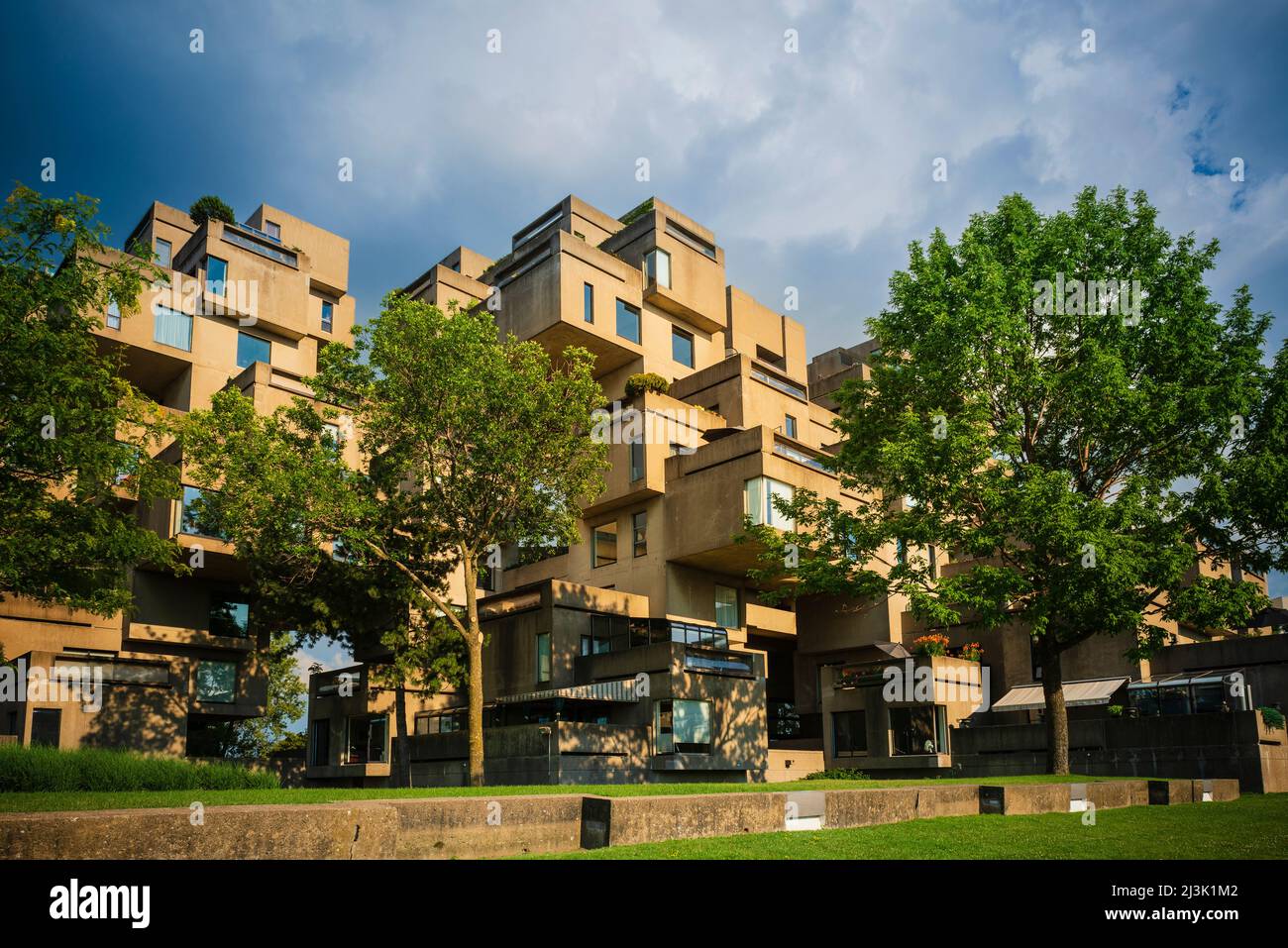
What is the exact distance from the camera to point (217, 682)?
41.8m

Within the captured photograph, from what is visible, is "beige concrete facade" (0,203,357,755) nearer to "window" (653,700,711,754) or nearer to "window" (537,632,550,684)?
"window" (537,632,550,684)

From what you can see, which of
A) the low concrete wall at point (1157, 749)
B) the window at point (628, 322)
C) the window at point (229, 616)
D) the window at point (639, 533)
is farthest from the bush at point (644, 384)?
the low concrete wall at point (1157, 749)

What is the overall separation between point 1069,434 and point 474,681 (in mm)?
17244

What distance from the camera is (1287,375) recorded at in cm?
2295

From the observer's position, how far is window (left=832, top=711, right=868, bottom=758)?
138 feet

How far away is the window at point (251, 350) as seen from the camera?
46906 millimetres

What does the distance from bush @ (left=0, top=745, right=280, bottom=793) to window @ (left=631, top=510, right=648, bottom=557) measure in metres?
25.2

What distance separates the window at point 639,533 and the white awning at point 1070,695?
15.7 meters

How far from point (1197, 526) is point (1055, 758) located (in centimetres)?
659

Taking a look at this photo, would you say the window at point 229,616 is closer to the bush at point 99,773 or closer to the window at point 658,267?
the window at point 658,267

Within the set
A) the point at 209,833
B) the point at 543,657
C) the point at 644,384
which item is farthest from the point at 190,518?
the point at 209,833

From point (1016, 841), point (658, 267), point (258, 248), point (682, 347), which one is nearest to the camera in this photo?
point (1016, 841)

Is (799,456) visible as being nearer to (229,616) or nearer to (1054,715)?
(1054,715)

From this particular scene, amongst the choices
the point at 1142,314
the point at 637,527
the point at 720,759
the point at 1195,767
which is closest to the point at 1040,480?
the point at 1142,314
